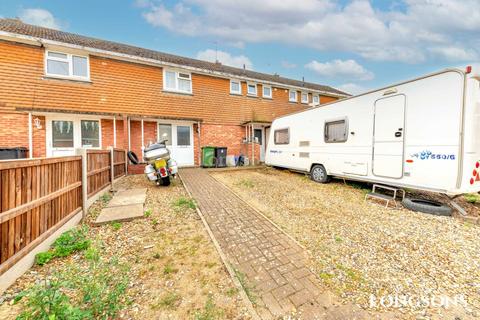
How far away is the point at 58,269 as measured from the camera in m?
2.26

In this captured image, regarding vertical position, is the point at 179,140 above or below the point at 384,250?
above

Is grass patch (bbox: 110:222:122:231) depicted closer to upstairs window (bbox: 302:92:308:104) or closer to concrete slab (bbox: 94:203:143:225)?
concrete slab (bbox: 94:203:143:225)

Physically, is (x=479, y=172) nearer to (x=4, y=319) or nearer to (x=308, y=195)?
(x=308, y=195)

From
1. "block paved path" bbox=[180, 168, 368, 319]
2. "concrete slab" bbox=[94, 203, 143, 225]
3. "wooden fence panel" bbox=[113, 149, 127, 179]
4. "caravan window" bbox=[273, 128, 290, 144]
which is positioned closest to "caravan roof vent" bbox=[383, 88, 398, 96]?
"caravan window" bbox=[273, 128, 290, 144]

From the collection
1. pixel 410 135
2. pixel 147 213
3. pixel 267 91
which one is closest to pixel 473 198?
pixel 410 135

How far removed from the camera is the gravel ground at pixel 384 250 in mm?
1959

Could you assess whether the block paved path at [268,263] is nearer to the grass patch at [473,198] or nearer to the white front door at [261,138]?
the grass patch at [473,198]

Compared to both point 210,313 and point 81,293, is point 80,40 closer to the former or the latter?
point 81,293

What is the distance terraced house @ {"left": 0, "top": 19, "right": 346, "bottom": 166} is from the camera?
787 cm

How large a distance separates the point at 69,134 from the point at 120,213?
7766mm

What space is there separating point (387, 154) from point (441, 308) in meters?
4.17

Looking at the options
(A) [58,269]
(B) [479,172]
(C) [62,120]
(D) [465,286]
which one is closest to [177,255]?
(A) [58,269]

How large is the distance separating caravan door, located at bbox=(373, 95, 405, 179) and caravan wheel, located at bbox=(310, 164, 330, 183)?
181 cm

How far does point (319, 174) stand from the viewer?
7.27 m
